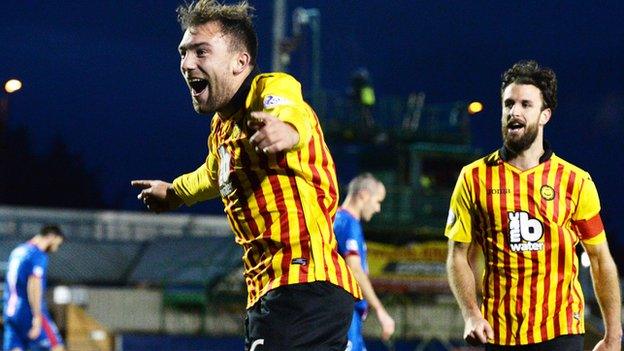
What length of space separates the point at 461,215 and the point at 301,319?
1.98 m

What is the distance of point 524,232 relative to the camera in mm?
5508

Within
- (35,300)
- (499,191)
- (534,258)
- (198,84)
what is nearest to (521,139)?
(499,191)

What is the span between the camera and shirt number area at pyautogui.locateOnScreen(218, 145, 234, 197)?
4.10 metres

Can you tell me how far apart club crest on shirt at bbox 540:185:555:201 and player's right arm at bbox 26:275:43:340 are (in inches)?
325

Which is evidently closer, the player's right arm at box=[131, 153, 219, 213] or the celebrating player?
the celebrating player

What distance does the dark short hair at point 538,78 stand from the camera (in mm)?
5555

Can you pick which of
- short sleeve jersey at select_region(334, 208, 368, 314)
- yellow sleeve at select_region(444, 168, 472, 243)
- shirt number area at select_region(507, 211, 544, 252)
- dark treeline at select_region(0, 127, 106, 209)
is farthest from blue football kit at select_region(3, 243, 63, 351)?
dark treeline at select_region(0, 127, 106, 209)

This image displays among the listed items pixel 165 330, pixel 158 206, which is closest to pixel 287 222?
pixel 158 206

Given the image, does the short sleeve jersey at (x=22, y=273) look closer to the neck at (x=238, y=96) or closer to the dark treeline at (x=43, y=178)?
the neck at (x=238, y=96)

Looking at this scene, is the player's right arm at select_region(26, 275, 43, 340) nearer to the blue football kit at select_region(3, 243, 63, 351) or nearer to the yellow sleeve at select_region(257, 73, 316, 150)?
the blue football kit at select_region(3, 243, 63, 351)

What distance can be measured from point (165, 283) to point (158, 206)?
25130 mm

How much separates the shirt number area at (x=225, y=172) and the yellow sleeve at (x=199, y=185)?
38cm

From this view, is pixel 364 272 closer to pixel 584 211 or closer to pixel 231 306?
pixel 584 211

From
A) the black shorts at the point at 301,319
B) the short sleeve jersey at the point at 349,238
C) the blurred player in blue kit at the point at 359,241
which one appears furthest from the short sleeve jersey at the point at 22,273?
the black shorts at the point at 301,319
